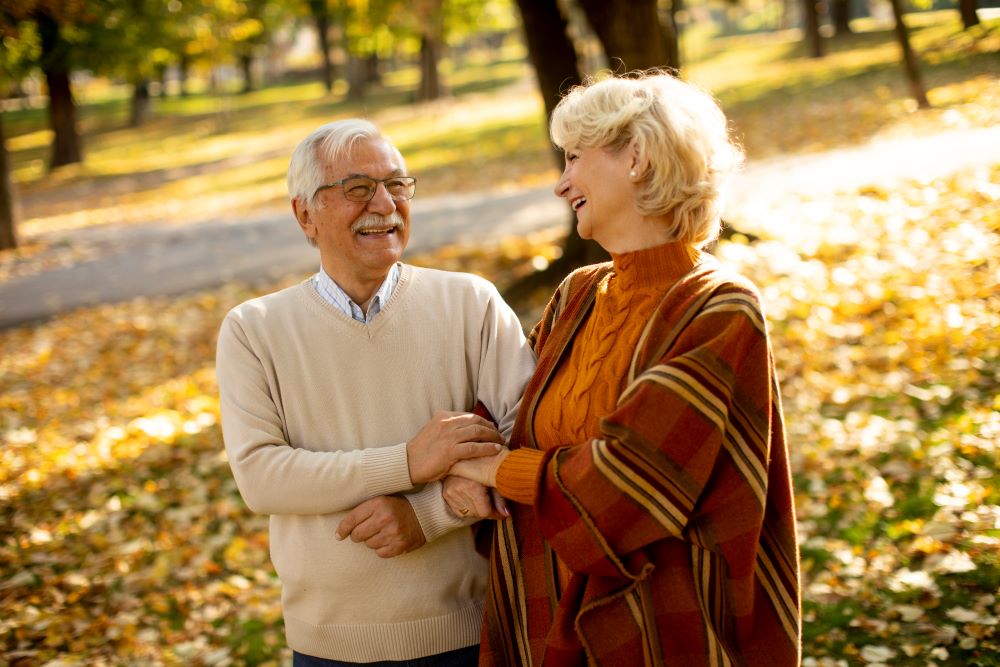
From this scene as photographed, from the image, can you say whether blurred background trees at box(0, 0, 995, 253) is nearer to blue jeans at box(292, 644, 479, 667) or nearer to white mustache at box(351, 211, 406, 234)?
white mustache at box(351, 211, 406, 234)

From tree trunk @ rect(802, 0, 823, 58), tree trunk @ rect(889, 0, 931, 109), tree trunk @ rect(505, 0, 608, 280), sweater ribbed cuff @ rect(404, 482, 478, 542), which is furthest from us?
tree trunk @ rect(802, 0, 823, 58)

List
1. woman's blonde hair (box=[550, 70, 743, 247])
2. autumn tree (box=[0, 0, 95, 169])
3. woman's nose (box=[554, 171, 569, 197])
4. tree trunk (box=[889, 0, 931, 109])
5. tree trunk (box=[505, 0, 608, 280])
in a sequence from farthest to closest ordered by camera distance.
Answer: autumn tree (box=[0, 0, 95, 169]) → tree trunk (box=[889, 0, 931, 109]) → tree trunk (box=[505, 0, 608, 280]) → woman's nose (box=[554, 171, 569, 197]) → woman's blonde hair (box=[550, 70, 743, 247])

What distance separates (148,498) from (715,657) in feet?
16.1

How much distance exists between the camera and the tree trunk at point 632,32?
7.51 metres

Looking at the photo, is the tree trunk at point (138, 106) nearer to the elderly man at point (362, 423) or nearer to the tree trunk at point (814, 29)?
the tree trunk at point (814, 29)

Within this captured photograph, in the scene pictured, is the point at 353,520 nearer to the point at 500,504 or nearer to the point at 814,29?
the point at 500,504

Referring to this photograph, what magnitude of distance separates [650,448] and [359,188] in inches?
40.3

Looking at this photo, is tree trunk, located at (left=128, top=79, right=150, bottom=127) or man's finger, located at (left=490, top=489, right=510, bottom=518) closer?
man's finger, located at (left=490, top=489, right=510, bottom=518)

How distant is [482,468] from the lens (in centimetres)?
243

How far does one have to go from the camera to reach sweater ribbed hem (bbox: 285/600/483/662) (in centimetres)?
253

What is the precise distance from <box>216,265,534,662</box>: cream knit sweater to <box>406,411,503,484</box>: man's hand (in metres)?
0.04

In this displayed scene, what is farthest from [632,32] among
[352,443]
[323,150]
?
[352,443]

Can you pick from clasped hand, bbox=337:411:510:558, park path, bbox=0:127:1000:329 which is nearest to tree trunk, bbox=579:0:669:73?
park path, bbox=0:127:1000:329

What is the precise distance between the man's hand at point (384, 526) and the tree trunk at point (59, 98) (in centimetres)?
2567
